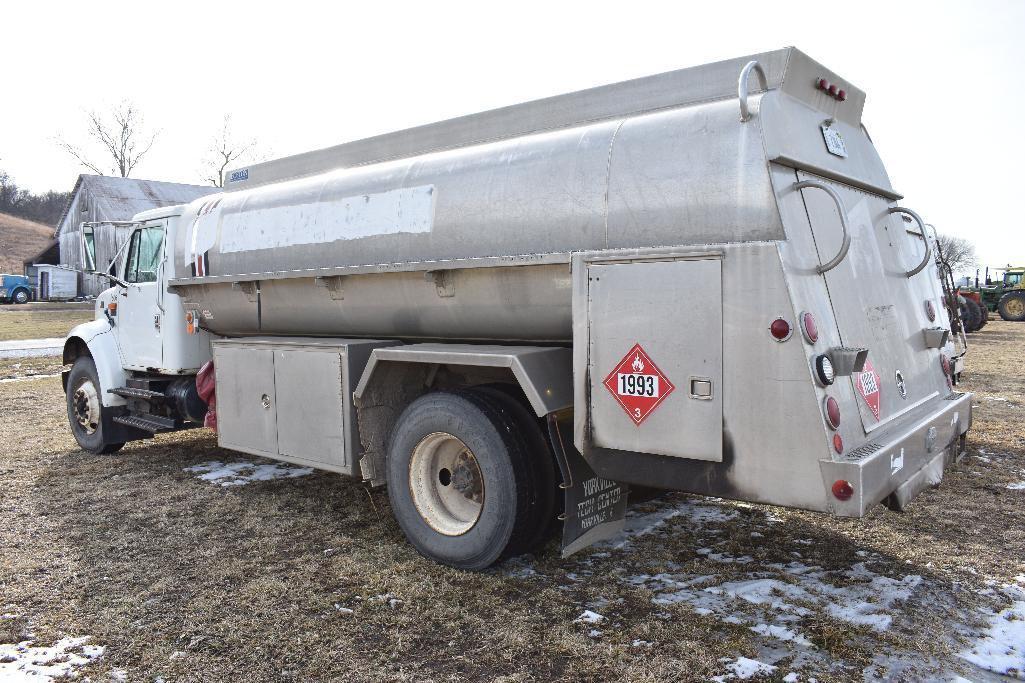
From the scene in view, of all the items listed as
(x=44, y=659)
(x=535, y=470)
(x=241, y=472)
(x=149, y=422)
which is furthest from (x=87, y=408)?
(x=535, y=470)

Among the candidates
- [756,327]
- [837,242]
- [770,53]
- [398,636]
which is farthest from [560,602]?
[770,53]

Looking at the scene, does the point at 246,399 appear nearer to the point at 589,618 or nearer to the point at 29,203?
the point at 589,618

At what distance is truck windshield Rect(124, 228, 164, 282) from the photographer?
22.7ft

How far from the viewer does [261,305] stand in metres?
5.92

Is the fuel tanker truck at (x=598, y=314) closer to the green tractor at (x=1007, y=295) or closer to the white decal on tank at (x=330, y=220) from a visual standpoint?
the white decal on tank at (x=330, y=220)

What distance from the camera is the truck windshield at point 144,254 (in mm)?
6906

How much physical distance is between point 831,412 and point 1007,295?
29131mm

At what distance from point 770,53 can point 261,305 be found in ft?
13.9

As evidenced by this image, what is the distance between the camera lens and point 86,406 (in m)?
7.59

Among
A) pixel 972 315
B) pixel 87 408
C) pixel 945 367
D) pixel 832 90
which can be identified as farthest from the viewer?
pixel 972 315

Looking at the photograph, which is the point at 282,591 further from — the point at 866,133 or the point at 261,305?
the point at 866,133

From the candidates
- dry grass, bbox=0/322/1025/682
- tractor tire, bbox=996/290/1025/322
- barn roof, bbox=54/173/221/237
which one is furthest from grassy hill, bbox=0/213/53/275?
tractor tire, bbox=996/290/1025/322

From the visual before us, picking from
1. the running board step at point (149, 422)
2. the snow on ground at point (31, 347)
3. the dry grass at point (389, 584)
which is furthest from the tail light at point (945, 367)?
the snow on ground at point (31, 347)

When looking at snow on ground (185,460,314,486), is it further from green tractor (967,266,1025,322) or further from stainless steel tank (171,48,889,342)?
green tractor (967,266,1025,322)
